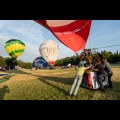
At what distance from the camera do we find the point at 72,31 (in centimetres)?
862

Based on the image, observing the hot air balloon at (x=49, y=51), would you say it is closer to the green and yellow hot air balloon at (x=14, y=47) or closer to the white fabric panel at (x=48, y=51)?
the white fabric panel at (x=48, y=51)

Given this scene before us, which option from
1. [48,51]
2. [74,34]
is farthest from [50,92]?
[48,51]

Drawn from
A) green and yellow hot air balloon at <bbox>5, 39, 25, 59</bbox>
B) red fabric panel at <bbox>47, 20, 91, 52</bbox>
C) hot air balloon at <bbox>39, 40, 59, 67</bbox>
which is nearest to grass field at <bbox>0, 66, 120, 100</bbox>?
red fabric panel at <bbox>47, 20, 91, 52</bbox>

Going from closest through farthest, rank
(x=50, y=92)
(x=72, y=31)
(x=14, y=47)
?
(x=50, y=92)
(x=72, y=31)
(x=14, y=47)

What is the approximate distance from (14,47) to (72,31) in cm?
2055

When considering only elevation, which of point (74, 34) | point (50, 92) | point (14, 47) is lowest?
point (50, 92)

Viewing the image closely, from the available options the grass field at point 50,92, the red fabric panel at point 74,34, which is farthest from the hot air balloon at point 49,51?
the red fabric panel at point 74,34

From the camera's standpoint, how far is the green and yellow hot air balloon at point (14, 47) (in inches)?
1090

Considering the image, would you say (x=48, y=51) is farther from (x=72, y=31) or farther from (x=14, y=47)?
(x=72, y=31)

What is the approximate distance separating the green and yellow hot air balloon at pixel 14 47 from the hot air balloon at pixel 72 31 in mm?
20413

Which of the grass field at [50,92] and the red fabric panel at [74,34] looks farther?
the red fabric panel at [74,34]

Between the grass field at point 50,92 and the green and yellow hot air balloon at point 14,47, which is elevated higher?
the green and yellow hot air balloon at point 14,47
